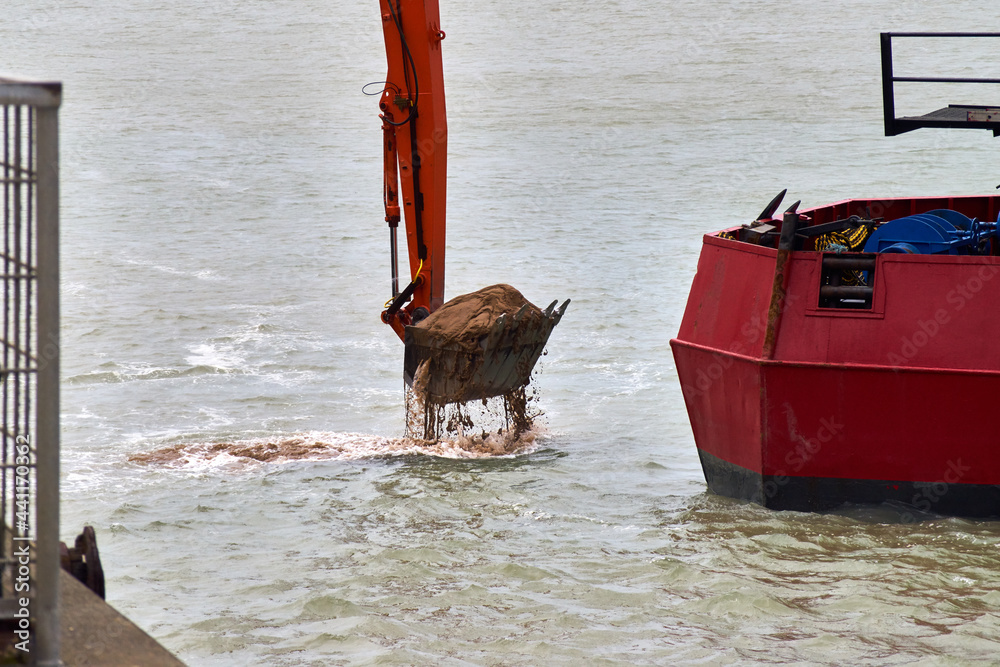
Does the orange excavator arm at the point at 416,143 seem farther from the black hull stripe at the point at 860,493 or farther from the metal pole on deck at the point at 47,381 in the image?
the metal pole on deck at the point at 47,381

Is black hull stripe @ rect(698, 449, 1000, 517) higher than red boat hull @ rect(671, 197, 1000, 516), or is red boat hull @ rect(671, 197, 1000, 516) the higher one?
red boat hull @ rect(671, 197, 1000, 516)

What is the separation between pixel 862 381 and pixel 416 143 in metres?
3.83

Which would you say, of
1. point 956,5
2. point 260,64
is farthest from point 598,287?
point 956,5

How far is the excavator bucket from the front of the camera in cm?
820

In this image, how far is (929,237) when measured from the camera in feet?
23.0

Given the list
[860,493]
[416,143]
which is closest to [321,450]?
[416,143]

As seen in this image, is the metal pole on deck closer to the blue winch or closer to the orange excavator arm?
the blue winch

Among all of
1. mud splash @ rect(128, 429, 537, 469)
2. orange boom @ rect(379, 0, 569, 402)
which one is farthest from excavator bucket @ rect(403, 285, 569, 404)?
mud splash @ rect(128, 429, 537, 469)

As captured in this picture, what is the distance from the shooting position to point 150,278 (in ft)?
56.2

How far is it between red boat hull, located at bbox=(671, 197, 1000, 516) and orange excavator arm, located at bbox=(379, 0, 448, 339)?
2485 mm

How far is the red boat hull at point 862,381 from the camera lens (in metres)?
6.39

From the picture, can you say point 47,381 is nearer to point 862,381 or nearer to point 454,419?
point 862,381

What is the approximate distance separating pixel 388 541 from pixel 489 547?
618 millimetres

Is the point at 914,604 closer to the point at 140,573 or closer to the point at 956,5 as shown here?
the point at 140,573
